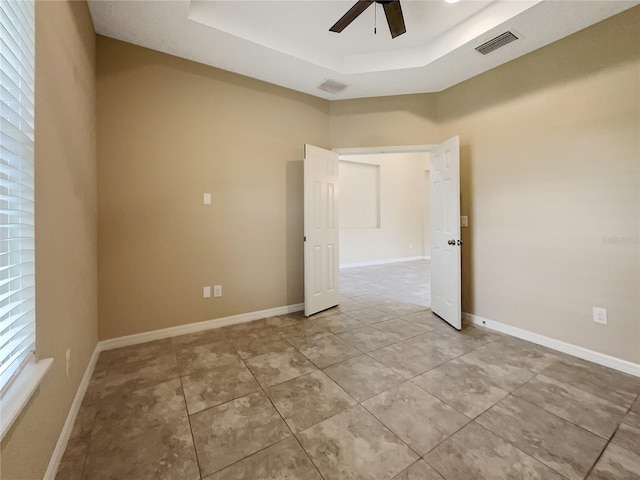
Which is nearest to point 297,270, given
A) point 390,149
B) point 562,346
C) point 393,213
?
point 390,149

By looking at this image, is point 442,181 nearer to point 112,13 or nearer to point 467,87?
point 467,87

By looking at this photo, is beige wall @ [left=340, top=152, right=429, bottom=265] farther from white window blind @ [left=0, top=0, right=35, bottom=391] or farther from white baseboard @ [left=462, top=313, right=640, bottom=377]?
white window blind @ [left=0, top=0, right=35, bottom=391]

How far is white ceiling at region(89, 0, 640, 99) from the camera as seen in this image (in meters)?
2.09

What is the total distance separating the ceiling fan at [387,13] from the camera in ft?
5.96

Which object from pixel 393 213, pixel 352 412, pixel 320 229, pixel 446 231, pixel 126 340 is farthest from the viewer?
pixel 393 213

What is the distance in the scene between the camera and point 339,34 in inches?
101

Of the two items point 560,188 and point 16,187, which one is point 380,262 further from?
point 16,187

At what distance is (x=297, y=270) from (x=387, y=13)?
2.63m

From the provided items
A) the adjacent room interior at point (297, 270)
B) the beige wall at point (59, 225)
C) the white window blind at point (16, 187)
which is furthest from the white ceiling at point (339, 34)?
the white window blind at point (16, 187)

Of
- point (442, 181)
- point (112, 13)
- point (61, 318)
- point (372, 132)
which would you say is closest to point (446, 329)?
point (442, 181)

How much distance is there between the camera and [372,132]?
3506 mm

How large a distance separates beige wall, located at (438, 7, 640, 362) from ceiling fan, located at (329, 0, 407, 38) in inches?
56.4

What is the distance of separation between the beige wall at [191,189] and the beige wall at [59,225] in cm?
32

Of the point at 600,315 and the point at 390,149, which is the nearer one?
the point at 600,315
